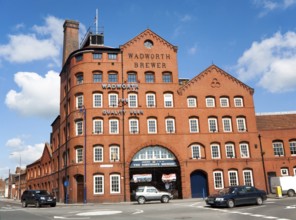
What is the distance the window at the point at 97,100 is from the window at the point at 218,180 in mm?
16765

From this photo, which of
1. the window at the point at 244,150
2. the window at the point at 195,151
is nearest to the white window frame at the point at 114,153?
the window at the point at 195,151

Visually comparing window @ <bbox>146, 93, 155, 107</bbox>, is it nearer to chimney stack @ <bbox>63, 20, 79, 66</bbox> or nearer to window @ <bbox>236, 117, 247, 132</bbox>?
window @ <bbox>236, 117, 247, 132</bbox>

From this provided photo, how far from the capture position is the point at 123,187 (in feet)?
131

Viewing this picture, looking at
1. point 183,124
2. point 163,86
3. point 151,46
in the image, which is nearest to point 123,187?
point 183,124

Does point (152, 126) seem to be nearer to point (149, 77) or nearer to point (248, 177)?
point (149, 77)

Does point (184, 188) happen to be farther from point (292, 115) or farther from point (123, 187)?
point (292, 115)

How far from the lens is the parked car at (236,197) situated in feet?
80.3

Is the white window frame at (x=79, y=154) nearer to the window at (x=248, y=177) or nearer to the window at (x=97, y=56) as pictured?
the window at (x=97, y=56)

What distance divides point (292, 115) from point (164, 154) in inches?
792

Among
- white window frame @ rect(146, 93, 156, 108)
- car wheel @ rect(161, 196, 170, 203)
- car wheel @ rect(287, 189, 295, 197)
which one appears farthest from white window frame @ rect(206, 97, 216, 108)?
car wheel @ rect(161, 196, 170, 203)

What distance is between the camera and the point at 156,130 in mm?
42750

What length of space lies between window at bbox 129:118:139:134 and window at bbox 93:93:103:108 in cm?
428

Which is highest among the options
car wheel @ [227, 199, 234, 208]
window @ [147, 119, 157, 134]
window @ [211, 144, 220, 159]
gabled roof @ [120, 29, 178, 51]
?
gabled roof @ [120, 29, 178, 51]

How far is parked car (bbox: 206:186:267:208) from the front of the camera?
24.5 metres
